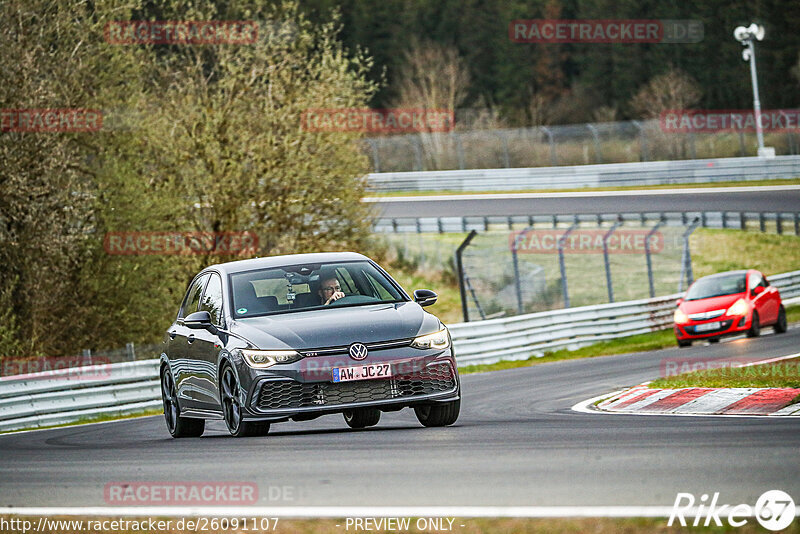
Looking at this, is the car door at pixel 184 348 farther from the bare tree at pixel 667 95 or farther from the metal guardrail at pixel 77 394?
the bare tree at pixel 667 95

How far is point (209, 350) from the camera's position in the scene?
1122 centimetres

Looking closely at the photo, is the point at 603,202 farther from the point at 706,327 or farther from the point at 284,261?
the point at 284,261

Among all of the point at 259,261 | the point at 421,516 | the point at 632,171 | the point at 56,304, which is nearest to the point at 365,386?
the point at 259,261

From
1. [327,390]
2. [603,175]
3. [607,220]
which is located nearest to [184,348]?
[327,390]

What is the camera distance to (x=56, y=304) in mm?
25719

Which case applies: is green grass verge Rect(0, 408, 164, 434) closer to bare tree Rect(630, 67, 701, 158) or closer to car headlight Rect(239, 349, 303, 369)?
car headlight Rect(239, 349, 303, 369)

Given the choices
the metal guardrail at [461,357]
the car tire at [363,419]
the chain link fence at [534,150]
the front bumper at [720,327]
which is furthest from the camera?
the chain link fence at [534,150]

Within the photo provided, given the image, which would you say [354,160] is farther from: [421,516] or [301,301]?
[421,516]

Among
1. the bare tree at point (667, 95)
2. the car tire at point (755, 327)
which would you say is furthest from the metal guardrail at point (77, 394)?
the bare tree at point (667, 95)

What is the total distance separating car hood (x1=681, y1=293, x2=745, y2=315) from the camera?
23.1 m

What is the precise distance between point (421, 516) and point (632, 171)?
1889 inches

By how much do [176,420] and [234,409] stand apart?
185cm

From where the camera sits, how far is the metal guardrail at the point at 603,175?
50.1 m

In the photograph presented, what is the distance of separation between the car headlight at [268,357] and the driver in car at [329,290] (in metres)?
1.11
